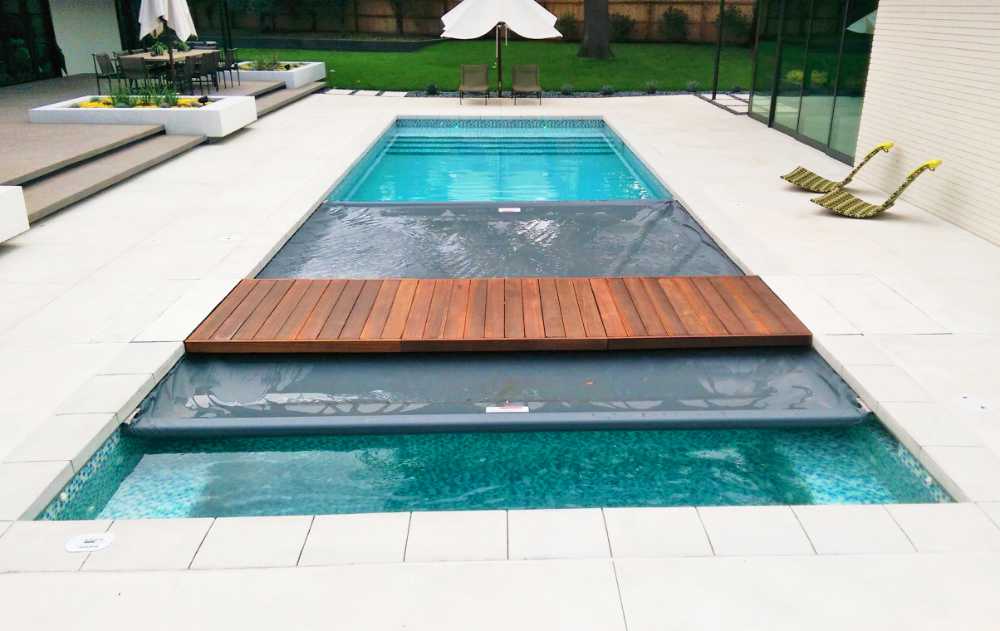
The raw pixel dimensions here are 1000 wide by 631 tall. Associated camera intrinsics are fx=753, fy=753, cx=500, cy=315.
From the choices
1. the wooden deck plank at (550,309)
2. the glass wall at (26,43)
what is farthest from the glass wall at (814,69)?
the glass wall at (26,43)

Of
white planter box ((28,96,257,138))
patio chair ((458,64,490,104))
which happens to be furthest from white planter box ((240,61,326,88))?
white planter box ((28,96,257,138))

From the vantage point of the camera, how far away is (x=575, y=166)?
1113cm

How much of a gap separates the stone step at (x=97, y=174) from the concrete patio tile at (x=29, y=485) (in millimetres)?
4523

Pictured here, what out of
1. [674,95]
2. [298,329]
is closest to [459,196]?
[298,329]

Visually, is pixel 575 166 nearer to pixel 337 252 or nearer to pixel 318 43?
pixel 337 252

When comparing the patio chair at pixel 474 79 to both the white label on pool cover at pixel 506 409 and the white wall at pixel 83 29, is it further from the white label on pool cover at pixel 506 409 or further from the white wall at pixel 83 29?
the white label on pool cover at pixel 506 409

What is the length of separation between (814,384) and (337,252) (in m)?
4.16

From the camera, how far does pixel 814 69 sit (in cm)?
1066

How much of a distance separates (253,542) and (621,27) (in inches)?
1017

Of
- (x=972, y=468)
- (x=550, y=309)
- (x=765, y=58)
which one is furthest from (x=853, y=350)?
(x=765, y=58)

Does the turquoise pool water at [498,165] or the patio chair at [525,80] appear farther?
the patio chair at [525,80]

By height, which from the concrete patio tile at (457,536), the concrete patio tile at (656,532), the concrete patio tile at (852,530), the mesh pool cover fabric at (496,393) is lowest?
the mesh pool cover fabric at (496,393)

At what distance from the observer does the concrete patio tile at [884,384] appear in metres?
4.05

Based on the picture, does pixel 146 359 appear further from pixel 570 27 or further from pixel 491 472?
pixel 570 27
